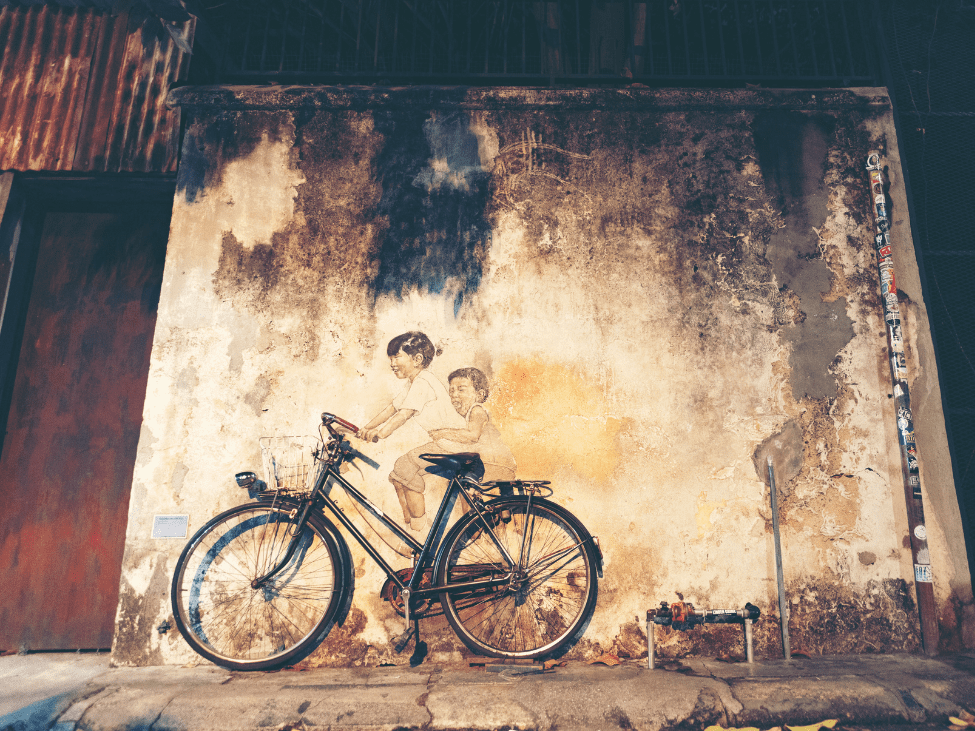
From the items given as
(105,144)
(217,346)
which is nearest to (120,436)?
(217,346)

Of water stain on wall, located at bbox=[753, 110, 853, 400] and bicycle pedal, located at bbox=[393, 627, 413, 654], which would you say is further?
water stain on wall, located at bbox=[753, 110, 853, 400]

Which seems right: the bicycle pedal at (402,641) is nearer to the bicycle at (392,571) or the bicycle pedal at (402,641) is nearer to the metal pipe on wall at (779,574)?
the bicycle at (392,571)

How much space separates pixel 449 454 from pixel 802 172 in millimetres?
3483

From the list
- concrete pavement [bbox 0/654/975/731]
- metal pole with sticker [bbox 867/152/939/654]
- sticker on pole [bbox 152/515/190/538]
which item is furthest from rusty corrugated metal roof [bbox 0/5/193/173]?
metal pole with sticker [bbox 867/152/939/654]

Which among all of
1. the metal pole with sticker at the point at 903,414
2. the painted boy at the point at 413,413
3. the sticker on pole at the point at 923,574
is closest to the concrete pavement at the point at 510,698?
the metal pole with sticker at the point at 903,414

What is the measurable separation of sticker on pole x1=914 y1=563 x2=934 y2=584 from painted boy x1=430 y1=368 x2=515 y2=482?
2.80m

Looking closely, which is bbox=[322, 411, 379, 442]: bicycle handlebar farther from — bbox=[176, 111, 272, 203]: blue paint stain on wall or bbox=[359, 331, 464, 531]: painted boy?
bbox=[176, 111, 272, 203]: blue paint stain on wall

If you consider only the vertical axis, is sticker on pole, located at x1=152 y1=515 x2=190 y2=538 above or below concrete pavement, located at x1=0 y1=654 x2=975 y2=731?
above

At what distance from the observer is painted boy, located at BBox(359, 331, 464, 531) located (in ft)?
12.2

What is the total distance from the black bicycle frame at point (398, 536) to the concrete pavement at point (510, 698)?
1.69ft

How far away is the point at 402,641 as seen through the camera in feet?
11.2

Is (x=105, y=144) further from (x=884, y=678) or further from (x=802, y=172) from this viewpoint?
(x=884, y=678)

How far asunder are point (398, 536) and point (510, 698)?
1.23m

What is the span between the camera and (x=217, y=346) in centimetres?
391
